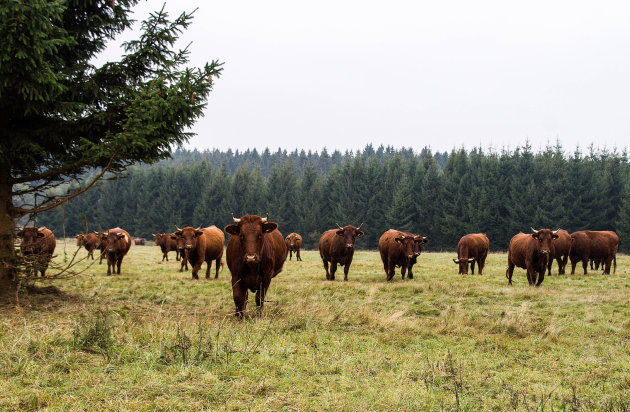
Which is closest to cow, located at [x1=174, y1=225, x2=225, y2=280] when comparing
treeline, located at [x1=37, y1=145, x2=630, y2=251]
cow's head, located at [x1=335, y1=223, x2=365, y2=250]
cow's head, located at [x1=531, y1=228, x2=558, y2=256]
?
cow's head, located at [x1=335, y1=223, x2=365, y2=250]

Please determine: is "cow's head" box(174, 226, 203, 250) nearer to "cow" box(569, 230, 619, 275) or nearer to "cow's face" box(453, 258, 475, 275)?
"cow's face" box(453, 258, 475, 275)

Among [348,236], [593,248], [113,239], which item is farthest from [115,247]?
[593,248]

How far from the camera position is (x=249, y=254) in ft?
25.0

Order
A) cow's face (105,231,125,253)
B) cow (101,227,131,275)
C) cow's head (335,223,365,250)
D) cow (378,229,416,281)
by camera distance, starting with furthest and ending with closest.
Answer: cow (101,227,131,275) → cow's face (105,231,125,253) → cow (378,229,416,281) → cow's head (335,223,365,250)

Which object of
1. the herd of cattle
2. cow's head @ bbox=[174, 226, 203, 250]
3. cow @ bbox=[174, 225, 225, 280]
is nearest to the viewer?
the herd of cattle

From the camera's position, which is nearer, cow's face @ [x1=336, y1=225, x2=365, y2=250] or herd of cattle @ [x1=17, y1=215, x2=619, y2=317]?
herd of cattle @ [x1=17, y1=215, x2=619, y2=317]

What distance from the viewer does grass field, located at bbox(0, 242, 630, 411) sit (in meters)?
3.99

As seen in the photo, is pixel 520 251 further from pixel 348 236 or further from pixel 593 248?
pixel 593 248

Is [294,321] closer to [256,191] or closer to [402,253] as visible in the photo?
[402,253]

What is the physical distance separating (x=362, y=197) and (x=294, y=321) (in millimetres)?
59853

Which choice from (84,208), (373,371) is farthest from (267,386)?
(84,208)

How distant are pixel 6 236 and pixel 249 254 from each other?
203 inches

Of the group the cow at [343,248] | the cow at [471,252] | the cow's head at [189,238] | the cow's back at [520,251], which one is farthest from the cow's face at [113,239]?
the cow's back at [520,251]

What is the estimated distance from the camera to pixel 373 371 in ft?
16.5
